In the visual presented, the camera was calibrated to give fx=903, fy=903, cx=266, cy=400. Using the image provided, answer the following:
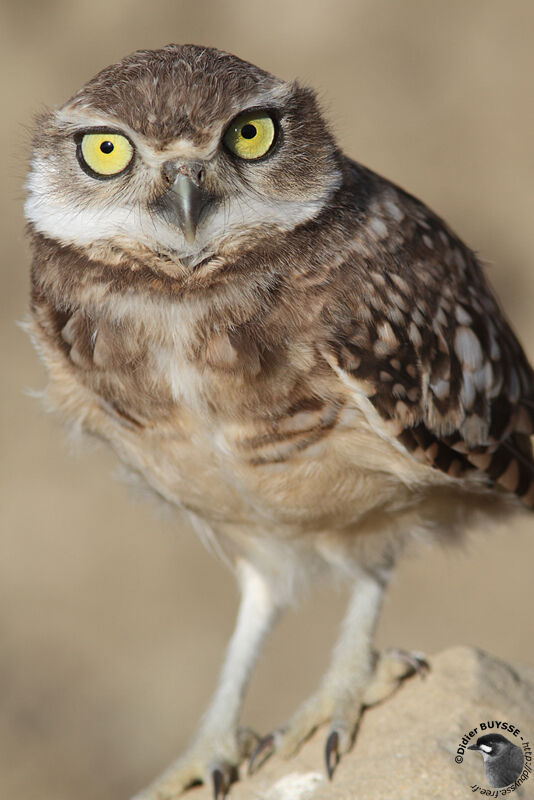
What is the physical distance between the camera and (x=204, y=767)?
334 centimetres

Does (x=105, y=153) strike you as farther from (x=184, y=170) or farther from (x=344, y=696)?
(x=344, y=696)

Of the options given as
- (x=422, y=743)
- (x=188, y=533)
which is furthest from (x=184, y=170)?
(x=188, y=533)

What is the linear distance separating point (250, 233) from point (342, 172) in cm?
44

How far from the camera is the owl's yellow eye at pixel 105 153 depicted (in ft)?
7.65

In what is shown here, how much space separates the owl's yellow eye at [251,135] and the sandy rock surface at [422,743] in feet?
5.89

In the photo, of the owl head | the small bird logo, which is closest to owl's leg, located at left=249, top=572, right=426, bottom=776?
the small bird logo

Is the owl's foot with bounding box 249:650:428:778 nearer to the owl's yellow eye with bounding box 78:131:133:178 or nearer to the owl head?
Answer: the owl head

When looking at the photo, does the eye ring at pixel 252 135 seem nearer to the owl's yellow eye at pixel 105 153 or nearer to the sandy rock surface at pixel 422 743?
the owl's yellow eye at pixel 105 153

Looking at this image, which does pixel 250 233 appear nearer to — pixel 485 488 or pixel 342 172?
pixel 342 172

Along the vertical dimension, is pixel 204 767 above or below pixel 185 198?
below

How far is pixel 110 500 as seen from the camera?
8.05 m

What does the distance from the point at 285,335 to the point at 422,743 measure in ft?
4.27

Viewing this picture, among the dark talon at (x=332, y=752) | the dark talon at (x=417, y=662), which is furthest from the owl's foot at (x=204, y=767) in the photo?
the dark talon at (x=417, y=662)

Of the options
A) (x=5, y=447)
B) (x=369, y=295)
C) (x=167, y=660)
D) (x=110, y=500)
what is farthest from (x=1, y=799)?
(x=369, y=295)
